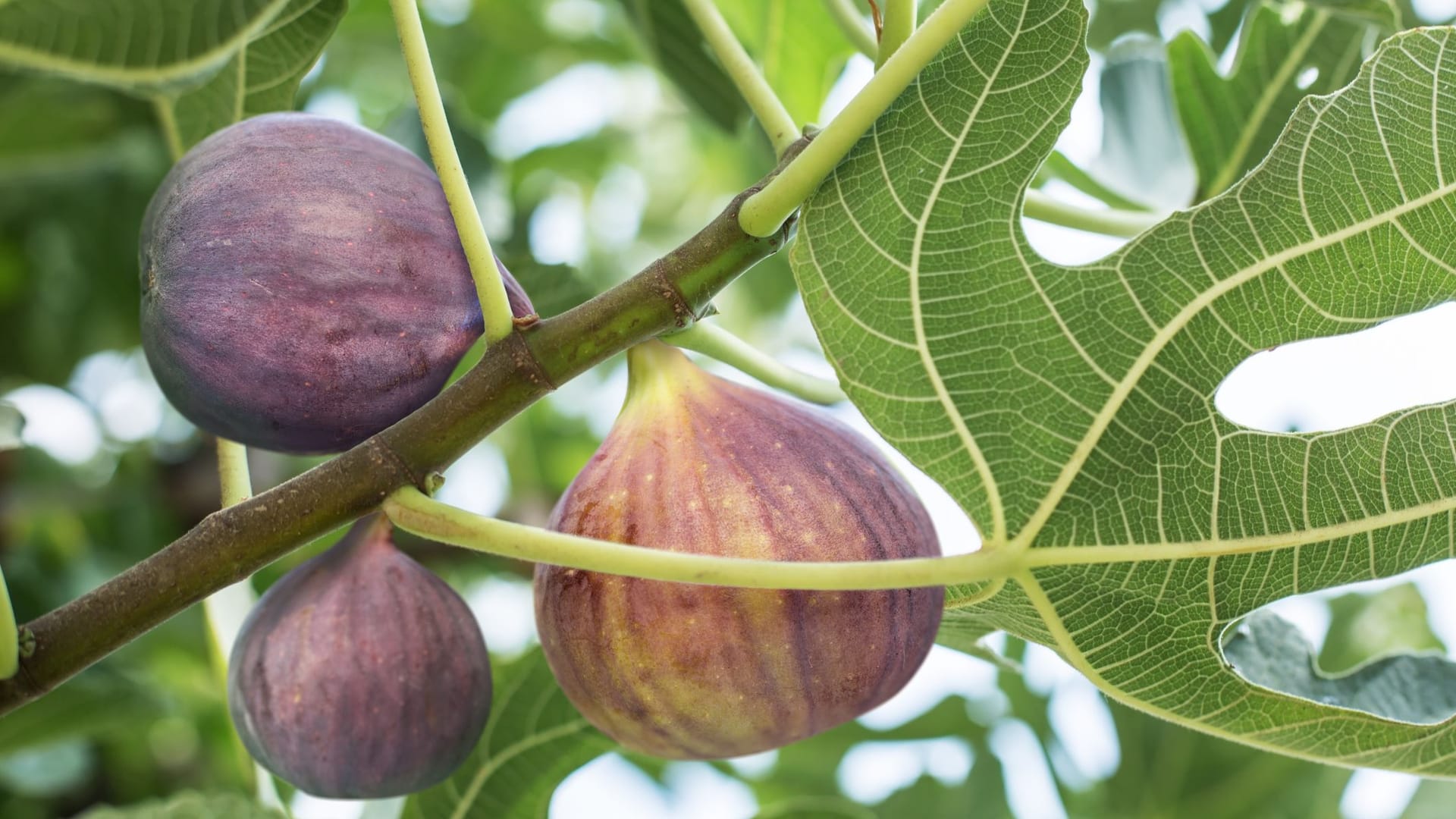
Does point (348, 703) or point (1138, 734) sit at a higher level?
point (1138, 734)

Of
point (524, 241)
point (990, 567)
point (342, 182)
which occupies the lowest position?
point (990, 567)

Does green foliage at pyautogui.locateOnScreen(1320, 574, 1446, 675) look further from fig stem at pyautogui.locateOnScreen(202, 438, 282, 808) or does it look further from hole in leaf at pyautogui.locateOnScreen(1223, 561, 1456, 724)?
fig stem at pyautogui.locateOnScreen(202, 438, 282, 808)

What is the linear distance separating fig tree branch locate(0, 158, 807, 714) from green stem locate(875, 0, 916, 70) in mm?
184

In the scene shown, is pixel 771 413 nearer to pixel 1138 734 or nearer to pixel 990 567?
pixel 990 567

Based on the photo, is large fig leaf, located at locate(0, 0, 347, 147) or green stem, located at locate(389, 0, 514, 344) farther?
large fig leaf, located at locate(0, 0, 347, 147)

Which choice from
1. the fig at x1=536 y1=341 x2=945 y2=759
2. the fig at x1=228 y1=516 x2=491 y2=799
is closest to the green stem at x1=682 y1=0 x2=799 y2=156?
the fig at x1=536 y1=341 x2=945 y2=759

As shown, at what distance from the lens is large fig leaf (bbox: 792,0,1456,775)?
32.8 inches

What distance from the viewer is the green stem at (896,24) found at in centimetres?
96

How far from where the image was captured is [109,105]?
2176 mm

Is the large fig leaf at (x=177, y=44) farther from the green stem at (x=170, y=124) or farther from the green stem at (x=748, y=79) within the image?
the green stem at (x=748, y=79)

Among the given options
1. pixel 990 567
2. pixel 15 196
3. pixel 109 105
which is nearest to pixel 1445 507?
pixel 990 567

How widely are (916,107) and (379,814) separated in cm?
126

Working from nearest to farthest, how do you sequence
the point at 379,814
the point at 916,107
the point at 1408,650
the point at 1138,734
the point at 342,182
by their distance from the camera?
the point at 916,107 < the point at 342,182 < the point at 1408,650 < the point at 379,814 < the point at 1138,734

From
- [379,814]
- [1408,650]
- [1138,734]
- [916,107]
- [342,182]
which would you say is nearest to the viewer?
[916,107]
